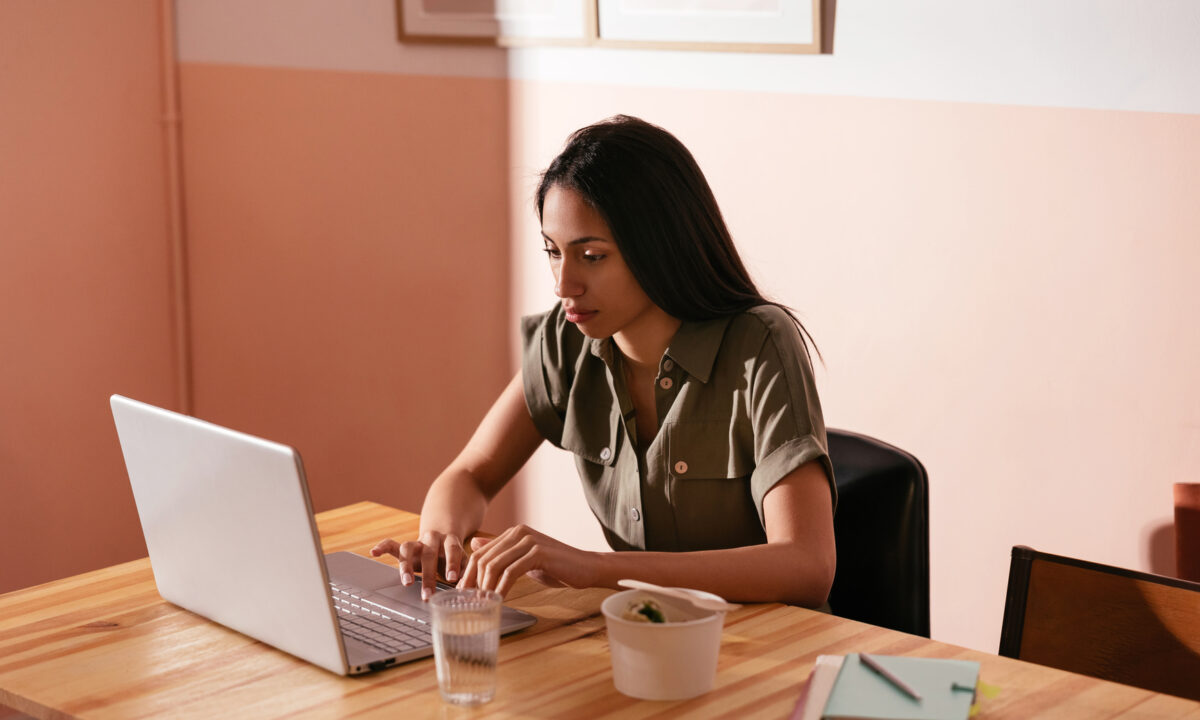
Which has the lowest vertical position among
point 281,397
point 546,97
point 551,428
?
point 281,397

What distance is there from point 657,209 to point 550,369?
32 centimetres

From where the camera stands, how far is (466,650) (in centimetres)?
113

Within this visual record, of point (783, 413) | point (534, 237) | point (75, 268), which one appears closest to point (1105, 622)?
point (783, 413)

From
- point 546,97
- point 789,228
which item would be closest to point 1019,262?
point 789,228

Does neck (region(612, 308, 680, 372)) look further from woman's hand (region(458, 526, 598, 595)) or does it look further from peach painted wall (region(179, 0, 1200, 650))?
peach painted wall (region(179, 0, 1200, 650))

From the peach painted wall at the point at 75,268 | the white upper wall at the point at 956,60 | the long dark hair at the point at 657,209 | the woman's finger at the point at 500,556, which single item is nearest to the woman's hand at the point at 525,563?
the woman's finger at the point at 500,556

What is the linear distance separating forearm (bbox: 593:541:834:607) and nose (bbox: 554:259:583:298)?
0.38m

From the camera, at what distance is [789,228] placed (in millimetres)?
2371

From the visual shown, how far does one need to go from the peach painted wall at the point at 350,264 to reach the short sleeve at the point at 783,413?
129 centimetres

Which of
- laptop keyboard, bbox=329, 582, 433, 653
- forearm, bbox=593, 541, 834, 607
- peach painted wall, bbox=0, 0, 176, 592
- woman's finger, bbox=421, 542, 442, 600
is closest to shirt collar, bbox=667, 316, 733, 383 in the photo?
forearm, bbox=593, 541, 834, 607

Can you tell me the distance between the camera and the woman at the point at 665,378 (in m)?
1.58

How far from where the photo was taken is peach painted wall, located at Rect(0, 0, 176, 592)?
2932 mm

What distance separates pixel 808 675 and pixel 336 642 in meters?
0.44

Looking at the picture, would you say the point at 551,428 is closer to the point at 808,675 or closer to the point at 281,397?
the point at 808,675
